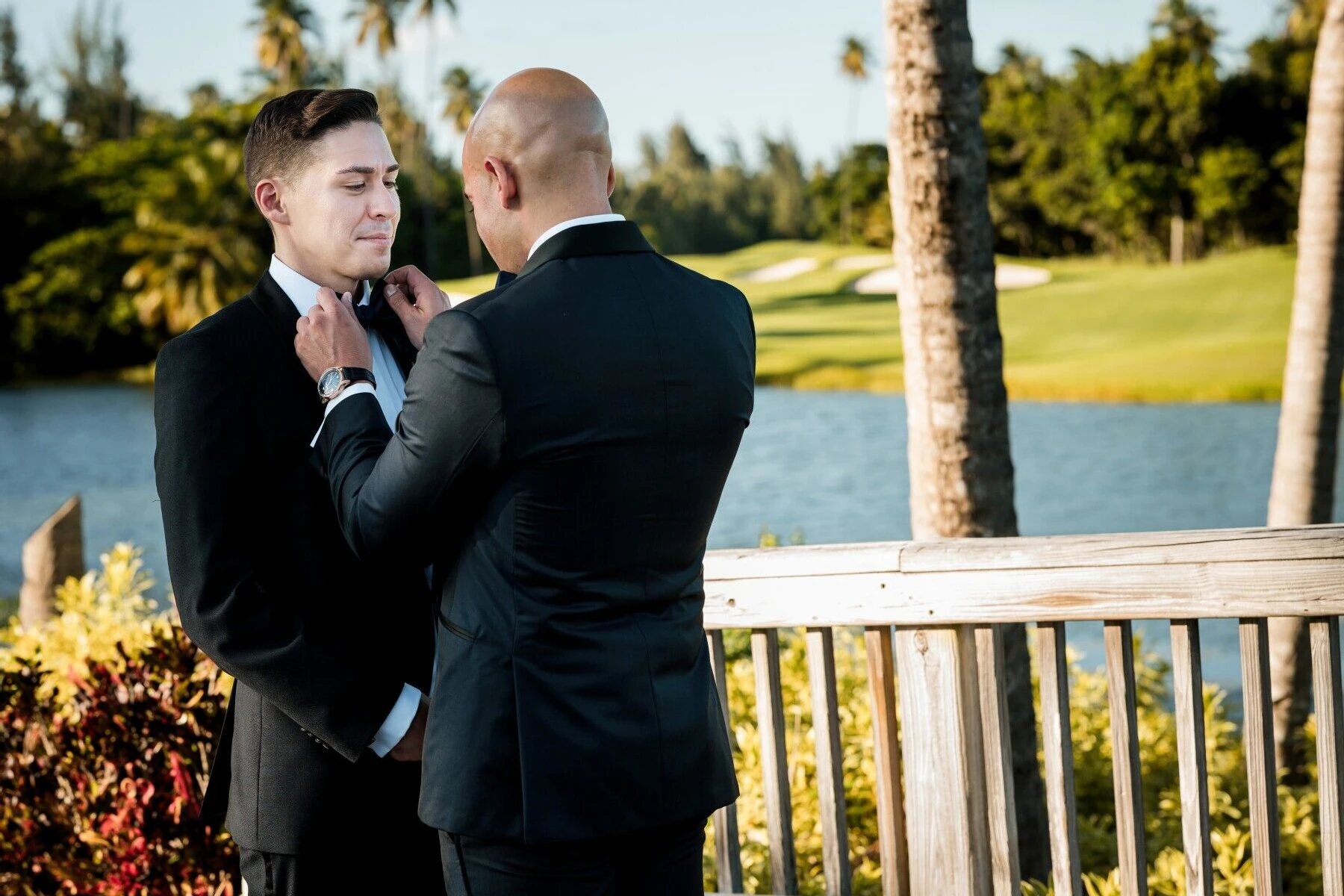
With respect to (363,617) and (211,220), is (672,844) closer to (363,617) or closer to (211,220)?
(363,617)

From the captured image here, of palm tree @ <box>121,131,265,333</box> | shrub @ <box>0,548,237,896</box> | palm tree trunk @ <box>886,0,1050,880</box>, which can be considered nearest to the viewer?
shrub @ <box>0,548,237,896</box>

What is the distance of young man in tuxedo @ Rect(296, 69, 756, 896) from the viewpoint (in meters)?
1.60

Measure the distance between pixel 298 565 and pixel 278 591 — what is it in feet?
0.15

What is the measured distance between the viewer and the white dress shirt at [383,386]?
6.27ft

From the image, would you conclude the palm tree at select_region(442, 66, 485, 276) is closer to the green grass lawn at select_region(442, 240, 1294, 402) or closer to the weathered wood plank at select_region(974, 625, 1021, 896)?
the green grass lawn at select_region(442, 240, 1294, 402)

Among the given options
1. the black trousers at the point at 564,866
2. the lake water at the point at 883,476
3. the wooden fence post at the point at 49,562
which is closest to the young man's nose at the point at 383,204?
the black trousers at the point at 564,866

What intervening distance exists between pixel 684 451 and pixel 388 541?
0.39m

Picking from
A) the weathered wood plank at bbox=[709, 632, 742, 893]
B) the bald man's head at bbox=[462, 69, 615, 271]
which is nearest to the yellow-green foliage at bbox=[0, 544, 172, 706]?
the weathered wood plank at bbox=[709, 632, 742, 893]

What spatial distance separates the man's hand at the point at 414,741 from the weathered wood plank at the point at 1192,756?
4.33ft

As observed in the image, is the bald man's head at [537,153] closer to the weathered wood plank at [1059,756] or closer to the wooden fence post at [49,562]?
the weathered wood plank at [1059,756]

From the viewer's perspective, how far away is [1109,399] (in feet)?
84.4

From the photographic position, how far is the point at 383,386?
2.07m

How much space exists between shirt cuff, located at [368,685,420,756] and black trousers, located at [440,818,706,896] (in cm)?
20

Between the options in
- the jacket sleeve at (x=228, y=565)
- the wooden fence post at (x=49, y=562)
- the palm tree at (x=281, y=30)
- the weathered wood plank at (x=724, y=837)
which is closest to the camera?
the jacket sleeve at (x=228, y=565)
